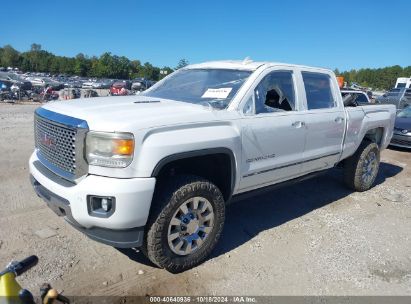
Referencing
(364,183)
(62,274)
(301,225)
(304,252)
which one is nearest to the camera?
(62,274)

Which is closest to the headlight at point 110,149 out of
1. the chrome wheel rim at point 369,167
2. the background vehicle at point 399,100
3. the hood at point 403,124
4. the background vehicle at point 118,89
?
the chrome wheel rim at point 369,167

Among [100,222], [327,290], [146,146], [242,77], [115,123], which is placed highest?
[242,77]

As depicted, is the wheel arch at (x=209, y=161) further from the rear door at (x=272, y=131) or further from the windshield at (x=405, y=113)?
the windshield at (x=405, y=113)

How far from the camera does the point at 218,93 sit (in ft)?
12.8

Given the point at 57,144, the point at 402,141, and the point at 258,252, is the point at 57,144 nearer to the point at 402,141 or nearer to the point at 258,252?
the point at 258,252

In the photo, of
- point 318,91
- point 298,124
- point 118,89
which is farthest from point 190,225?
point 118,89

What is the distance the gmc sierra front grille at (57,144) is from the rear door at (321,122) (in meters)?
2.71

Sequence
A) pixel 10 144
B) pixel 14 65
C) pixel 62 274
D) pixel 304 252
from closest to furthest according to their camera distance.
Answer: pixel 62 274, pixel 304 252, pixel 10 144, pixel 14 65

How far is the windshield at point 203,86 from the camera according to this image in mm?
3832

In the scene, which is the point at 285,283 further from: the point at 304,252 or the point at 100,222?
the point at 100,222

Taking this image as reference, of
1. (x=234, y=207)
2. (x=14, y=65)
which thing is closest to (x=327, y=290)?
(x=234, y=207)

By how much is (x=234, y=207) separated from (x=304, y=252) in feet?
4.52

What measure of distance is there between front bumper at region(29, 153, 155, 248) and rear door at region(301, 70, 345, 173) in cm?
238

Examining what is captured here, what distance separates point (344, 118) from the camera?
507 centimetres
